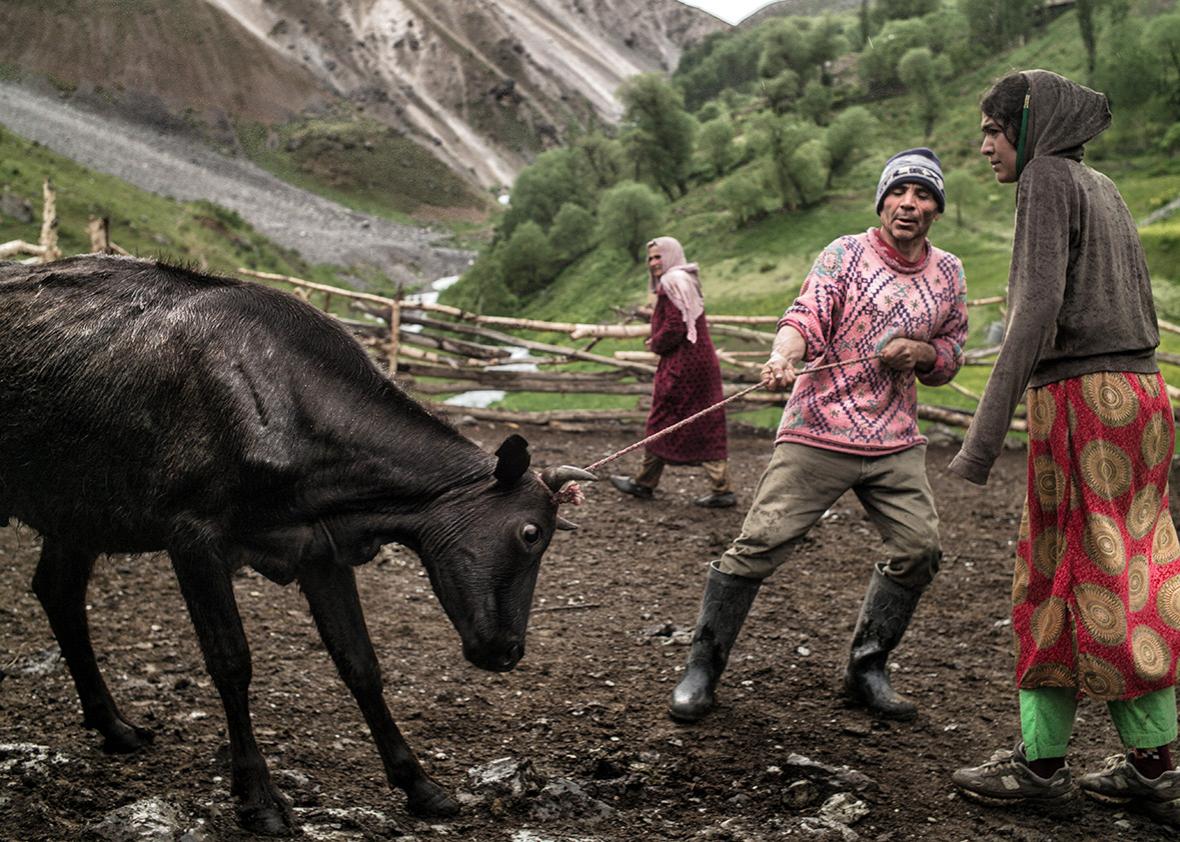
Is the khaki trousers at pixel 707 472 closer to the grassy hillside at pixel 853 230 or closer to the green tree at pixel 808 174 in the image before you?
the grassy hillside at pixel 853 230

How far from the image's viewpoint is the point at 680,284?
8.08 m

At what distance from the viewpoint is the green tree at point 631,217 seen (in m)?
28.9

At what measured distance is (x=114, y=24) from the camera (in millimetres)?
52906

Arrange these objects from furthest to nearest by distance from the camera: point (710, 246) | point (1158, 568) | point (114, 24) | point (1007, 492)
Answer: point (114, 24)
point (710, 246)
point (1007, 492)
point (1158, 568)

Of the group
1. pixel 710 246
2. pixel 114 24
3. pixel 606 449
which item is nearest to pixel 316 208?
pixel 114 24

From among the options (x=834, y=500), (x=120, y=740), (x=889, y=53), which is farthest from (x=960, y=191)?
(x=889, y=53)

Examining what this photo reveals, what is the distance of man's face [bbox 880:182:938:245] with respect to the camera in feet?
13.4

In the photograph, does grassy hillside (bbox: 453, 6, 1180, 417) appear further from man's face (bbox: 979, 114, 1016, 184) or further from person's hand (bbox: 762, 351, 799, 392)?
man's face (bbox: 979, 114, 1016, 184)

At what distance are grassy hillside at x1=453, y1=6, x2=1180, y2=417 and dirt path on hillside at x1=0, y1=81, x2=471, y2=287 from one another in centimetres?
1138

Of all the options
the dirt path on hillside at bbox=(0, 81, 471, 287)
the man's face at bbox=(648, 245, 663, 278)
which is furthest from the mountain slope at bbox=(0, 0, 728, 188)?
the man's face at bbox=(648, 245, 663, 278)

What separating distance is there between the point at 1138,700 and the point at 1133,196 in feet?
78.2

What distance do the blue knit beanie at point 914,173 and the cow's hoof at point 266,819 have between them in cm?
308

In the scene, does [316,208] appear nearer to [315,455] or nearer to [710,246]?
[710,246]

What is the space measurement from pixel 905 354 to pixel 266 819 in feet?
9.13
